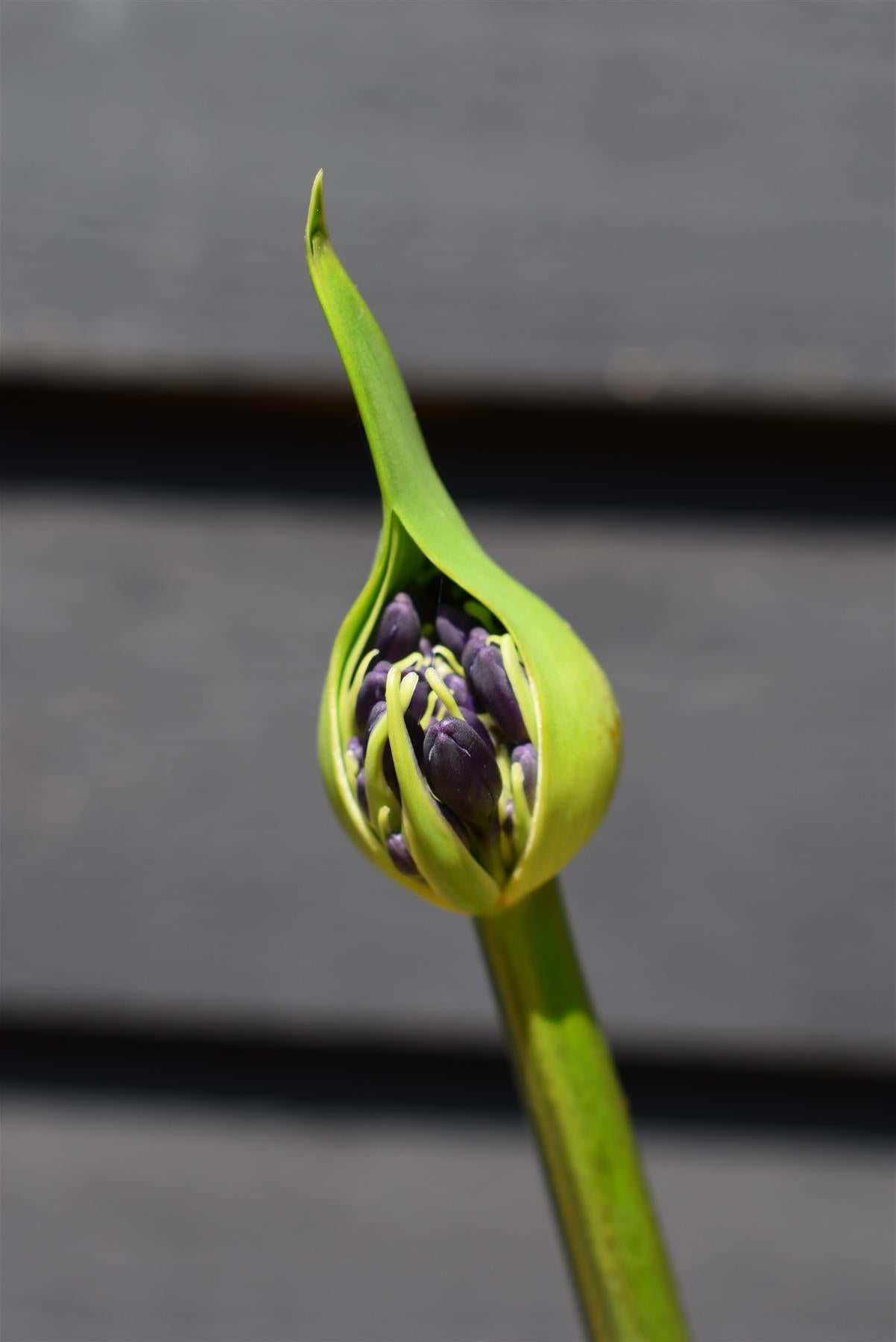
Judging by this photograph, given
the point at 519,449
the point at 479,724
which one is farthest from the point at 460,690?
the point at 519,449

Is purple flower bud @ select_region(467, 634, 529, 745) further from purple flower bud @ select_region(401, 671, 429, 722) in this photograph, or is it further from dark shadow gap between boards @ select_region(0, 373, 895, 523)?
dark shadow gap between boards @ select_region(0, 373, 895, 523)

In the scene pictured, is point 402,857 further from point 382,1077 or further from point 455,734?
point 382,1077

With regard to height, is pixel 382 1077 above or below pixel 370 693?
below

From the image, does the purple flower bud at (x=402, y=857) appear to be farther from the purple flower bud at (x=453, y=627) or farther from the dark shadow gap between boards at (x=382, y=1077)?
the dark shadow gap between boards at (x=382, y=1077)

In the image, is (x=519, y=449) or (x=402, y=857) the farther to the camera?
(x=519, y=449)

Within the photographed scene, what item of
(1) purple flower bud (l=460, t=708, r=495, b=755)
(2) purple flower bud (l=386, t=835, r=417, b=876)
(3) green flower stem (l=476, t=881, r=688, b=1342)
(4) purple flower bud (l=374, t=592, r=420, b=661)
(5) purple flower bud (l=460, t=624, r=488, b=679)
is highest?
(4) purple flower bud (l=374, t=592, r=420, b=661)

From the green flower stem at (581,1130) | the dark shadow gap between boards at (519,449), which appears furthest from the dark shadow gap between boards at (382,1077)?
the green flower stem at (581,1130)

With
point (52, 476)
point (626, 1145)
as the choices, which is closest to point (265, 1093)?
point (52, 476)

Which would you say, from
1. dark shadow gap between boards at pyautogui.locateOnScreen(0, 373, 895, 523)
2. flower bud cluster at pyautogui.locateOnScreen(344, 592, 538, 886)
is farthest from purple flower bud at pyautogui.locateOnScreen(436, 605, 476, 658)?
dark shadow gap between boards at pyautogui.locateOnScreen(0, 373, 895, 523)
